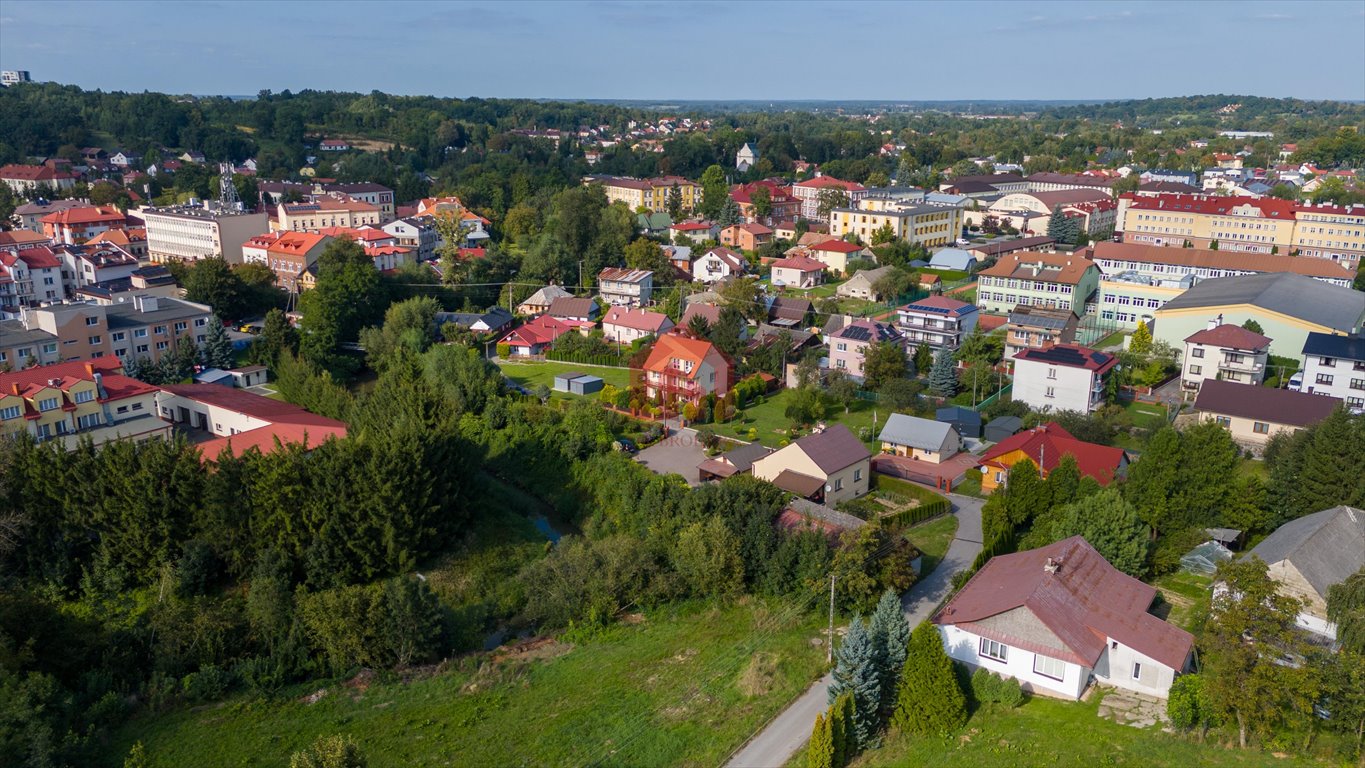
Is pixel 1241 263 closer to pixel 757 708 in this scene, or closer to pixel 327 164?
pixel 757 708

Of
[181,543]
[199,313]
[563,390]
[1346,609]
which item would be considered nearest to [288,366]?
[199,313]

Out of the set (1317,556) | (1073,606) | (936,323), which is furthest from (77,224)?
(1317,556)

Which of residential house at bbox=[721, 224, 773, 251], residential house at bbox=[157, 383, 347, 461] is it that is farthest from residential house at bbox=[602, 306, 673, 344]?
residential house at bbox=[721, 224, 773, 251]

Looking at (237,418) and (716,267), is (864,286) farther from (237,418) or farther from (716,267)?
(237,418)

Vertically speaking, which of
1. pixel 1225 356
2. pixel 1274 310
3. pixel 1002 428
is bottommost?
pixel 1002 428

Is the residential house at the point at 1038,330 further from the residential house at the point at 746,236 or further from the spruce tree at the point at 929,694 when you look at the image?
the residential house at the point at 746,236

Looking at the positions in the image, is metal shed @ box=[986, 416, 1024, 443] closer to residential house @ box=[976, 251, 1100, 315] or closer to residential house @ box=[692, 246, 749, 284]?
residential house @ box=[976, 251, 1100, 315]

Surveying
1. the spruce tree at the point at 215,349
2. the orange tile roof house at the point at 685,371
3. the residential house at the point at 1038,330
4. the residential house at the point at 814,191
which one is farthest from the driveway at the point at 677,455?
the residential house at the point at 814,191
